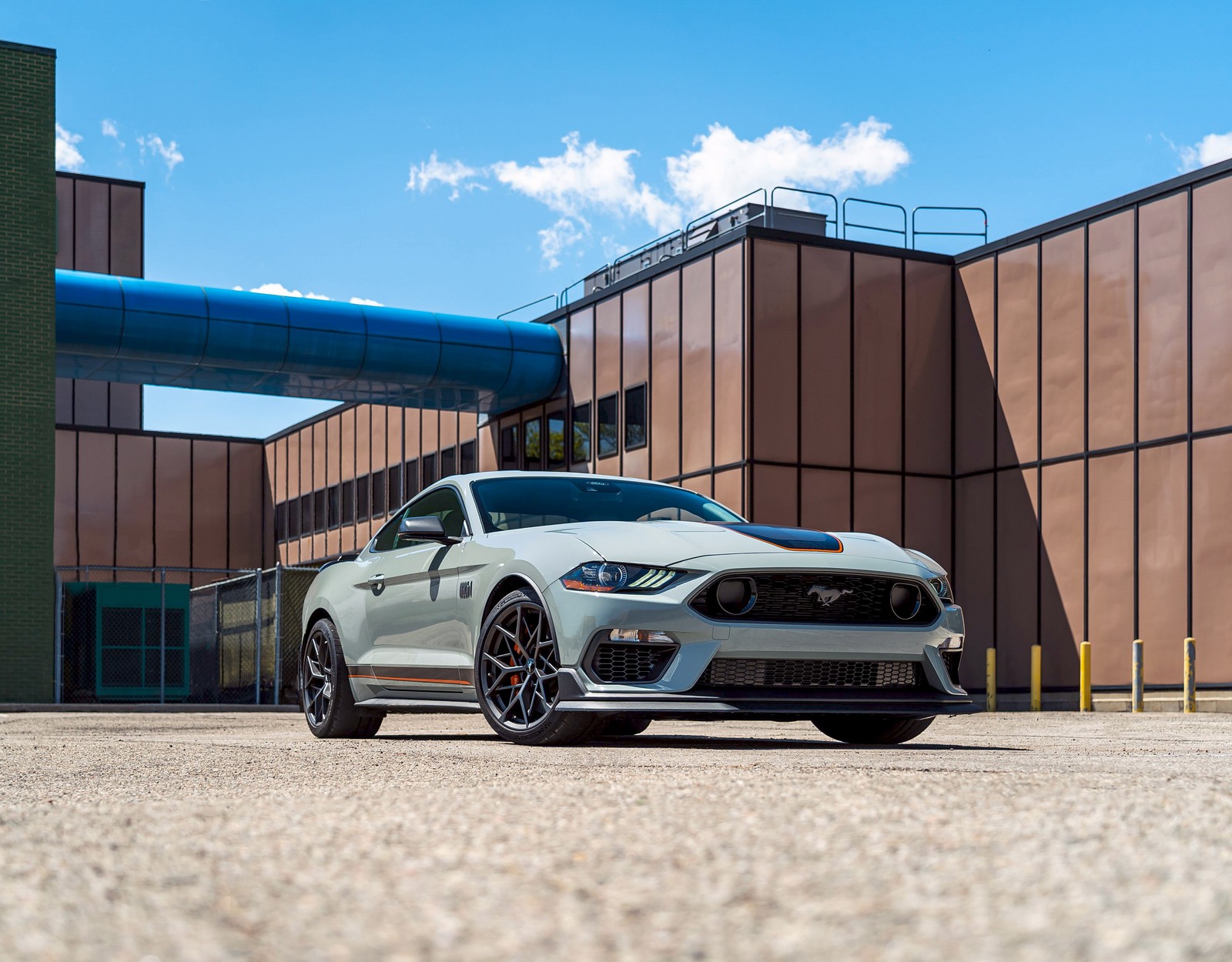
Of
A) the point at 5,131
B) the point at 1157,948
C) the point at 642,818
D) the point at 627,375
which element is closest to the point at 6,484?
the point at 5,131

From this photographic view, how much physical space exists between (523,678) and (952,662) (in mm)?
2062

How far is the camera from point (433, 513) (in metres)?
8.67

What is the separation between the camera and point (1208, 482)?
20.8m

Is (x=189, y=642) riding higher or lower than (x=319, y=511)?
lower

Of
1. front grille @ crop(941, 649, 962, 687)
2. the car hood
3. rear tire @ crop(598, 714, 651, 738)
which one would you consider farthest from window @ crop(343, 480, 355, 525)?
front grille @ crop(941, 649, 962, 687)

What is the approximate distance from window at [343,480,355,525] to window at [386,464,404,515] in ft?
7.75

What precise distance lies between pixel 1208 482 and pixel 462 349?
43.9 feet

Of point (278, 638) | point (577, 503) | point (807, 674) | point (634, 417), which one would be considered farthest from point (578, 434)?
point (807, 674)

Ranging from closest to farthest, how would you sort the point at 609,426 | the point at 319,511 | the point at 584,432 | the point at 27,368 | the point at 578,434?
the point at 27,368, the point at 609,426, the point at 584,432, the point at 578,434, the point at 319,511

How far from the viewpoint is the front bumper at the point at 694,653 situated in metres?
6.49

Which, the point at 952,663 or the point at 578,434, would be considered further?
the point at 578,434

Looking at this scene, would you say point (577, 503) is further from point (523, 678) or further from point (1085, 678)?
point (1085, 678)

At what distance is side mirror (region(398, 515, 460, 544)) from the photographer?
7688 mm

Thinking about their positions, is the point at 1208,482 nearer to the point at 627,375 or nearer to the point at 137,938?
the point at 627,375
